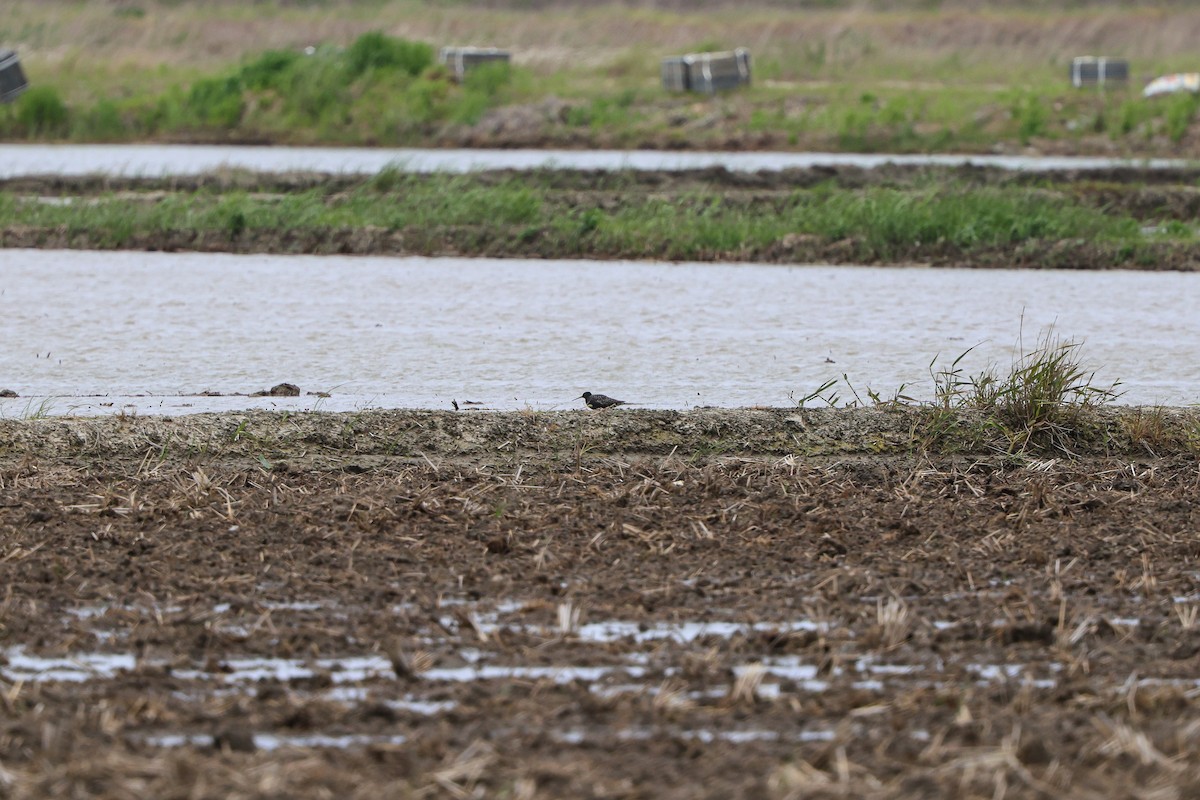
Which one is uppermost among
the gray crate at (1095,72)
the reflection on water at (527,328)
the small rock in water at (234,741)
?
the gray crate at (1095,72)

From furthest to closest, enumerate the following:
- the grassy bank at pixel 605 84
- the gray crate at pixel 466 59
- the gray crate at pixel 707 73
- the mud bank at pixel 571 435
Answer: the gray crate at pixel 466 59 → the gray crate at pixel 707 73 → the grassy bank at pixel 605 84 → the mud bank at pixel 571 435

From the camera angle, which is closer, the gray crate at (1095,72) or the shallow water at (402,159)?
the shallow water at (402,159)

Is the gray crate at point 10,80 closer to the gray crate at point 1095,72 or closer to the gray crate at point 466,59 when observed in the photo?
the gray crate at point 466,59

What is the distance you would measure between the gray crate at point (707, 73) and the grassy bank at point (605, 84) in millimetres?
521

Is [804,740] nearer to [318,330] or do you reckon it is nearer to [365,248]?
[318,330]

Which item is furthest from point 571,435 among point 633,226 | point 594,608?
point 633,226

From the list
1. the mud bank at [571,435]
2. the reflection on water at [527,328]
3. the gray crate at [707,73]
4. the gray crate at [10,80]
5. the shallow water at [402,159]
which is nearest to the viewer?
the mud bank at [571,435]

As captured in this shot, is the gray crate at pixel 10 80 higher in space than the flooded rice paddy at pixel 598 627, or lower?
higher

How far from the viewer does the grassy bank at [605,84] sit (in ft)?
70.1

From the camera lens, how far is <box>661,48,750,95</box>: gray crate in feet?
80.6

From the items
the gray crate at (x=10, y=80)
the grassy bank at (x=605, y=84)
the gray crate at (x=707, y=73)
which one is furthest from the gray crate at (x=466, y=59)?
the gray crate at (x=10, y=80)

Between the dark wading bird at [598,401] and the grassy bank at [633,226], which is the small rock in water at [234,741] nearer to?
the dark wading bird at [598,401]

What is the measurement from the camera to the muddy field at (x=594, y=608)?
2.68 meters

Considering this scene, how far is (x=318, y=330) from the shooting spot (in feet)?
24.3
